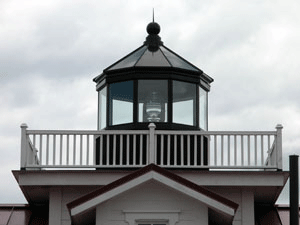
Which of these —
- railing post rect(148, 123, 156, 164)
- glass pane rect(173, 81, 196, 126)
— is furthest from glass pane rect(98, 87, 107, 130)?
railing post rect(148, 123, 156, 164)

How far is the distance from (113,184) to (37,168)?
2884mm

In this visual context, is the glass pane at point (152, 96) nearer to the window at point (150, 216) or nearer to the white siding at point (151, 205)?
the white siding at point (151, 205)

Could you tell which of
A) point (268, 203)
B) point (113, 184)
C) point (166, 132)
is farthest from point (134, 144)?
point (268, 203)

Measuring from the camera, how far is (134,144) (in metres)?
22.0

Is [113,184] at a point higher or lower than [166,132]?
lower

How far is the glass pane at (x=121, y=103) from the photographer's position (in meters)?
23.3

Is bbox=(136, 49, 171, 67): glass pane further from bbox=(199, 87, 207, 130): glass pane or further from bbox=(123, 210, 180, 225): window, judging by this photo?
bbox=(123, 210, 180, 225): window

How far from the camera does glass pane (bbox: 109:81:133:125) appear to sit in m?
23.3

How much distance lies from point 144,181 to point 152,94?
11.8 ft

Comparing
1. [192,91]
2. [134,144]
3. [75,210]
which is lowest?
[75,210]

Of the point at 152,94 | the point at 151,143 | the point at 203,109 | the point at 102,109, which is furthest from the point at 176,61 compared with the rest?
the point at 151,143

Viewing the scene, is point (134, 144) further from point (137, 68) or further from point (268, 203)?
point (268, 203)

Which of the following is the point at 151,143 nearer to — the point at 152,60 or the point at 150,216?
the point at 150,216

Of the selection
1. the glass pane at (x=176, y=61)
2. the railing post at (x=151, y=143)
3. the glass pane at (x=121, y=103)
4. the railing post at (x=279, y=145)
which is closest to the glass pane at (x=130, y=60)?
the glass pane at (x=121, y=103)
